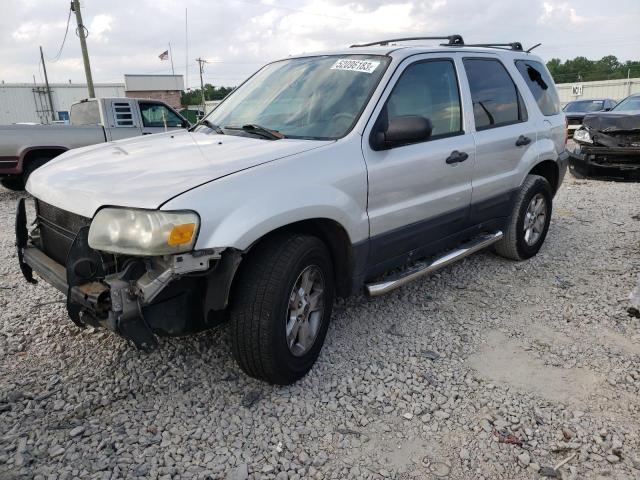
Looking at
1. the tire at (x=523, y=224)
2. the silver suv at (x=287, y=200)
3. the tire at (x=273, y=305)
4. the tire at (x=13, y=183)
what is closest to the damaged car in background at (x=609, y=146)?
the tire at (x=523, y=224)

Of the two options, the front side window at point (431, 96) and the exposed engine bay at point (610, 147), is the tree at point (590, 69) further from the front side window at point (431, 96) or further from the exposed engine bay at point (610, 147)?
the front side window at point (431, 96)

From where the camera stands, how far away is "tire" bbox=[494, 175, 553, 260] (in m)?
4.77

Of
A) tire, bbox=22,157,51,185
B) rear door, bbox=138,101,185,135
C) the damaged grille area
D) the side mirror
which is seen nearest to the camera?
the damaged grille area

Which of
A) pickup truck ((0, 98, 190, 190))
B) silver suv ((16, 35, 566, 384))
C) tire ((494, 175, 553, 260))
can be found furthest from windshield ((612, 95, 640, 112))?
pickup truck ((0, 98, 190, 190))

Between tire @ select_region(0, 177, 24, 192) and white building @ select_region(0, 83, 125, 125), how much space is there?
26.0 metres

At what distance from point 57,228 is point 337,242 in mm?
1641

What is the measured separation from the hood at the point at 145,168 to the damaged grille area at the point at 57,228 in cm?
8

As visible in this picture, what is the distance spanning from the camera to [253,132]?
3316 millimetres

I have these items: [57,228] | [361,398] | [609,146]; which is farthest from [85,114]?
[609,146]

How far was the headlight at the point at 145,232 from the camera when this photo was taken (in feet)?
7.47

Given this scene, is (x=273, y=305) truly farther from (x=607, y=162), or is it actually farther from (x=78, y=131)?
(x=607, y=162)

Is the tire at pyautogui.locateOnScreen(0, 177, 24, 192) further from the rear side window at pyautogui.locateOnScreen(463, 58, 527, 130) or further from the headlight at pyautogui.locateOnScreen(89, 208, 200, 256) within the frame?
the rear side window at pyautogui.locateOnScreen(463, 58, 527, 130)

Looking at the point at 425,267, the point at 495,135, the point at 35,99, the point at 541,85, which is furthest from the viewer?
the point at 35,99

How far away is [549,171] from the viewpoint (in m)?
5.27
